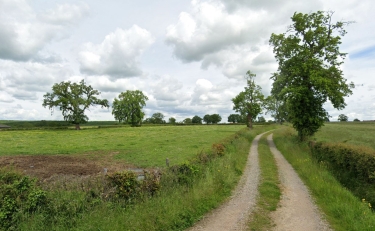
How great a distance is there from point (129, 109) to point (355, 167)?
82731 millimetres

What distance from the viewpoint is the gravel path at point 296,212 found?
7508mm

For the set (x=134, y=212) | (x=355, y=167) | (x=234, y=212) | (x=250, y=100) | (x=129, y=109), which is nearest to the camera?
(x=134, y=212)

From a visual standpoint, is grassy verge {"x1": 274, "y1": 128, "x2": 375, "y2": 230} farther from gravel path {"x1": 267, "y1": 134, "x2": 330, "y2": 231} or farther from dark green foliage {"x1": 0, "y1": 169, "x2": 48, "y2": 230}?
dark green foliage {"x1": 0, "y1": 169, "x2": 48, "y2": 230}

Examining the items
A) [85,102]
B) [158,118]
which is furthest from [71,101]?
[158,118]

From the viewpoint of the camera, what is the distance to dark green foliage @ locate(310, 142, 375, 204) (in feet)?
36.9

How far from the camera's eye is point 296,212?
8.72m

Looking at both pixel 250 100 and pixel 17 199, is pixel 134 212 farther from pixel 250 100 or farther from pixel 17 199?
pixel 250 100

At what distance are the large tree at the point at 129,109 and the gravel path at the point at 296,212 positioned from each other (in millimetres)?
80674

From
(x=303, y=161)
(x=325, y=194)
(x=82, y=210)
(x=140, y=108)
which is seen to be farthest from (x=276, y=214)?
(x=140, y=108)

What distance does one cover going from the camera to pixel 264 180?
44.0 ft

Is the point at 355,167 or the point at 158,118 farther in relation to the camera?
the point at 158,118

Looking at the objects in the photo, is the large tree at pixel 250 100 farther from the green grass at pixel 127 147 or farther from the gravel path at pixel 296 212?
the gravel path at pixel 296 212

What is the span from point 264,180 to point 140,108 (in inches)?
3198

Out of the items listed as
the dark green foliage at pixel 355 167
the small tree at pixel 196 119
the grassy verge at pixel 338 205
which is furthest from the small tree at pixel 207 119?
the grassy verge at pixel 338 205
